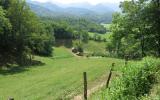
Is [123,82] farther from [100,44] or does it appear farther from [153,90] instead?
[100,44]

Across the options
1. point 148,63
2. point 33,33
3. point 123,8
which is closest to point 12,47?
point 33,33

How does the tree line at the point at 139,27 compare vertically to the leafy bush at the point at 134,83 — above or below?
above

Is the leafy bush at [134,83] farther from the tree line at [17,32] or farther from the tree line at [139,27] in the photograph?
the tree line at [17,32]

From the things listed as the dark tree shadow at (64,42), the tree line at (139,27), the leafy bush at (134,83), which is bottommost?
the dark tree shadow at (64,42)

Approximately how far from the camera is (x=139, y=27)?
47.5 metres

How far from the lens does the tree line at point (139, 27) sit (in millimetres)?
46469

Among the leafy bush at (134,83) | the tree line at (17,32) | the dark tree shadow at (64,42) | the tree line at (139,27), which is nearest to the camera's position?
the leafy bush at (134,83)

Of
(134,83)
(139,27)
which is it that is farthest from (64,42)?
(134,83)

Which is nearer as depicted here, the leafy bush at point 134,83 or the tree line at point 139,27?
the leafy bush at point 134,83

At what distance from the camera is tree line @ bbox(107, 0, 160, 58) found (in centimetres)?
4647

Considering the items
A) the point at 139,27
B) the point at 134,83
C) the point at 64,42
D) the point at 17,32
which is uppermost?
the point at 139,27

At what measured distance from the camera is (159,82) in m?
19.4

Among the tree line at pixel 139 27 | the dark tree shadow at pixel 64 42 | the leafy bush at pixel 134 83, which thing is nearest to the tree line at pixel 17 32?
the tree line at pixel 139 27

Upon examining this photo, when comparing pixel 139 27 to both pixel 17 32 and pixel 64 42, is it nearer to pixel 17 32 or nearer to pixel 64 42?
pixel 17 32
